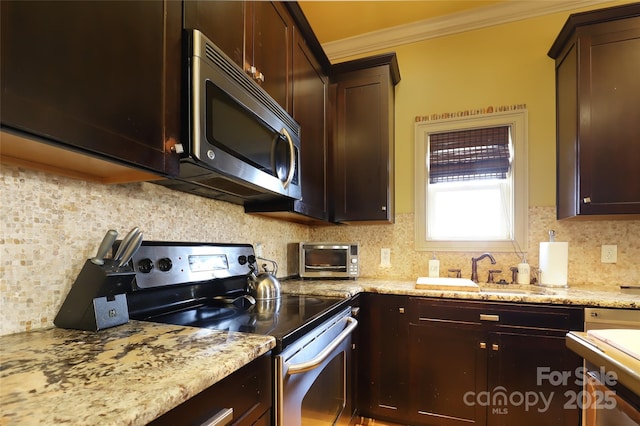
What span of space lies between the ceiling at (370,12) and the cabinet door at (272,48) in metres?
0.84

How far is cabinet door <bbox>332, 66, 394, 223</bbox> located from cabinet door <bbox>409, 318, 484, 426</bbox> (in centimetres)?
84

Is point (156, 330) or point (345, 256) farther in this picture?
point (345, 256)

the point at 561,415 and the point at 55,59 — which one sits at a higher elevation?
the point at 55,59

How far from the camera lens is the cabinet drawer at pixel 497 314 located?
1.63 meters

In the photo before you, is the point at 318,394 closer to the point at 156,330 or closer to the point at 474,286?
the point at 156,330

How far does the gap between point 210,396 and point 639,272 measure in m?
2.65

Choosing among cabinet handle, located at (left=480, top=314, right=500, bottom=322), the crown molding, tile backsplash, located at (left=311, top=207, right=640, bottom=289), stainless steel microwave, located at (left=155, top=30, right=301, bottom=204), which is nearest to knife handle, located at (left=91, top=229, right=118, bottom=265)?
stainless steel microwave, located at (left=155, top=30, right=301, bottom=204)

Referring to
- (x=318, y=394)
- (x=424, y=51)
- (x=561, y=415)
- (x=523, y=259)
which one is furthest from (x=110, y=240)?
(x=424, y=51)

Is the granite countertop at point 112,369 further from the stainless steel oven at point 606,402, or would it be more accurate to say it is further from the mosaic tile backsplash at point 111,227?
the stainless steel oven at point 606,402

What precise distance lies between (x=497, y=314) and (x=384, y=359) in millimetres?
707

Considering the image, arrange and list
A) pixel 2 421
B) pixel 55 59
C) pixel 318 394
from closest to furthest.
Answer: pixel 2 421, pixel 55 59, pixel 318 394

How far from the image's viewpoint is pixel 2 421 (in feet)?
1.46

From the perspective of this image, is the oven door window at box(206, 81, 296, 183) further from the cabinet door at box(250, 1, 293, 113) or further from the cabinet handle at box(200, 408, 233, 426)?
the cabinet handle at box(200, 408, 233, 426)

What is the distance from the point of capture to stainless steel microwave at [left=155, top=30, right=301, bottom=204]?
3.25 feet
